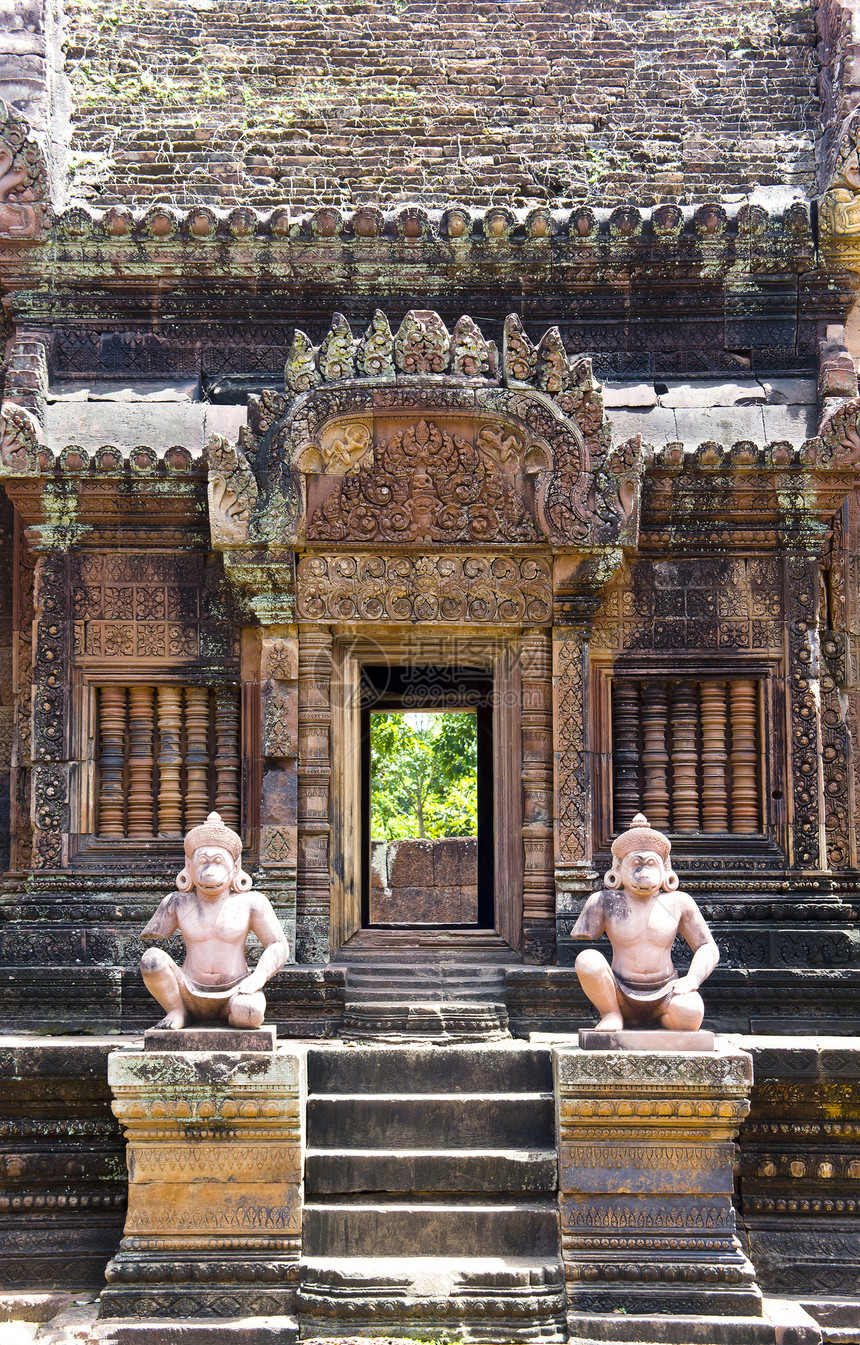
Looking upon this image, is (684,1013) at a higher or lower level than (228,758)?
lower

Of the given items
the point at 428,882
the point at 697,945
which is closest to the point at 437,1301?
the point at 697,945

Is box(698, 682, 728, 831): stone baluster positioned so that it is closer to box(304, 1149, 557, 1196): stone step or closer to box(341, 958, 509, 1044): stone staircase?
box(341, 958, 509, 1044): stone staircase

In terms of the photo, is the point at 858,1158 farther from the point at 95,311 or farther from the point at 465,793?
the point at 465,793

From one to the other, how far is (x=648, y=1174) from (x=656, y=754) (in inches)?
114

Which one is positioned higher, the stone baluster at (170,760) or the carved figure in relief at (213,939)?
the stone baluster at (170,760)

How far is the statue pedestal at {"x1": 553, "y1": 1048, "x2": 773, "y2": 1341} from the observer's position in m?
5.71

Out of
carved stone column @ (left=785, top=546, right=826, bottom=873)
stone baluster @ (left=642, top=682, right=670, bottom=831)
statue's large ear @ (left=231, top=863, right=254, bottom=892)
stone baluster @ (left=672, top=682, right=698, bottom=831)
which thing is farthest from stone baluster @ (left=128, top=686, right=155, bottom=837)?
carved stone column @ (left=785, top=546, right=826, bottom=873)

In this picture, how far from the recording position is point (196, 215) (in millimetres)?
8242

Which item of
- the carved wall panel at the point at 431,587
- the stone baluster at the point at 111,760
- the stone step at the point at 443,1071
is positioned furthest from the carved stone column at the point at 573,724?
the stone baluster at the point at 111,760

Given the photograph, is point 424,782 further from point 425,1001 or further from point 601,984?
point 601,984

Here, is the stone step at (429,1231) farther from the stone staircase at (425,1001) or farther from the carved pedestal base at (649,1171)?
the stone staircase at (425,1001)

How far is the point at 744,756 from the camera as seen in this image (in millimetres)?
7977

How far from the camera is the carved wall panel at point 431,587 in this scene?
7.82 m

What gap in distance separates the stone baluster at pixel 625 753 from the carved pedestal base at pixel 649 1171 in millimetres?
2330
